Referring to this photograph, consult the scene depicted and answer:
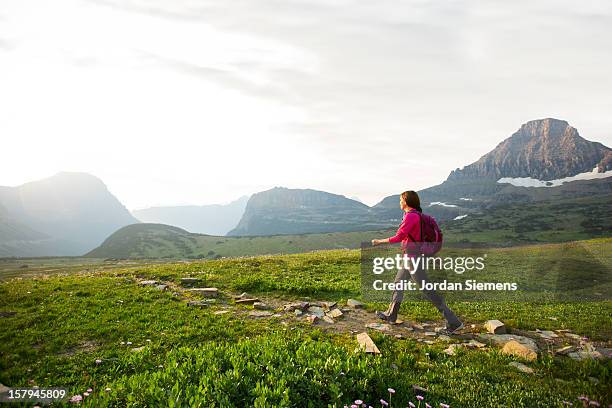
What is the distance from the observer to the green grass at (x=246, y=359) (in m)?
6.40

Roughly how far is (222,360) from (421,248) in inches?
304

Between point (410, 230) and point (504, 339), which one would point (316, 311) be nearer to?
point (410, 230)

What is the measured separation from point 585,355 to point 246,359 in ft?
31.6

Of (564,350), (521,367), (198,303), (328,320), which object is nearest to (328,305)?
(328,320)

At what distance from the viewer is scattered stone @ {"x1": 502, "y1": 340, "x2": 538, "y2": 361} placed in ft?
30.3

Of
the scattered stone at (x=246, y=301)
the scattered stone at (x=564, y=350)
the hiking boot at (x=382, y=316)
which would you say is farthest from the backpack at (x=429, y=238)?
the scattered stone at (x=246, y=301)

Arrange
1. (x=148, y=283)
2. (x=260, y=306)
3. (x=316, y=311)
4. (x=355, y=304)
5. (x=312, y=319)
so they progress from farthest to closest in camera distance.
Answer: (x=148, y=283) < (x=355, y=304) < (x=260, y=306) < (x=316, y=311) < (x=312, y=319)

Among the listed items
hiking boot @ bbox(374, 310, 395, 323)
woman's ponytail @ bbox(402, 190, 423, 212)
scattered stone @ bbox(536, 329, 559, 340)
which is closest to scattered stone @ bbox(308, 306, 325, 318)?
hiking boot @ bbox(374, 310, 395, 323)

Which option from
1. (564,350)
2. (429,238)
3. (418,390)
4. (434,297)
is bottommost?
(564,350)

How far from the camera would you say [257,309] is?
15180mm

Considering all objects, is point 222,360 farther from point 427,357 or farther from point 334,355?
point 427,357

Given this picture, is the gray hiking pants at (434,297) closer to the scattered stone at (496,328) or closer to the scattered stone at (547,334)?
the scattered stone at (496,328)

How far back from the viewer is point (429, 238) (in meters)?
11.9

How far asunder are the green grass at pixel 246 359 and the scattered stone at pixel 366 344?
0.31m
